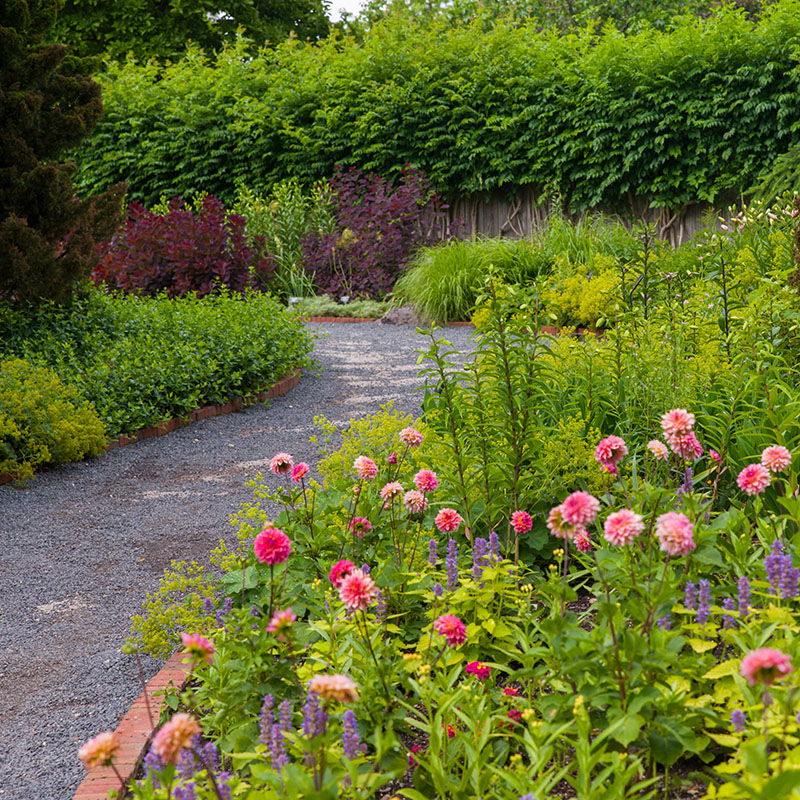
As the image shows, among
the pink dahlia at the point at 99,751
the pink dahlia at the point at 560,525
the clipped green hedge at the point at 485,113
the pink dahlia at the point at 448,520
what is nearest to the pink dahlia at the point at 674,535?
the pink dahlia at the point at 560,525

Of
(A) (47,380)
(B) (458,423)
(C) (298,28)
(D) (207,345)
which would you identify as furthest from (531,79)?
(C) (298,28)

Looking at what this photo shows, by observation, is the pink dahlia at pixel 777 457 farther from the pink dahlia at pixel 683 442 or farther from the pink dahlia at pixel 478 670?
the pink dahlia at pixel 478 670

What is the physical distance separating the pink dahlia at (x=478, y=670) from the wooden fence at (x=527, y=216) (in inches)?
387

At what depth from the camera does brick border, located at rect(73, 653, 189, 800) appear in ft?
6.37

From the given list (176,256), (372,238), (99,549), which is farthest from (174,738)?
(372,238)

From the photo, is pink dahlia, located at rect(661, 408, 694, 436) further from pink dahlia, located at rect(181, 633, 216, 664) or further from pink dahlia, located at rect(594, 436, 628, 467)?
pink dahlia, located at rect(181, 633, 216, 664)

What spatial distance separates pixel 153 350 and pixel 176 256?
3453 millimetres

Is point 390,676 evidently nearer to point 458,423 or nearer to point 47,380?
point 458,423

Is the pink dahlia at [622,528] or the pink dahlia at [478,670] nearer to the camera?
the pink dahlia at [622,528]

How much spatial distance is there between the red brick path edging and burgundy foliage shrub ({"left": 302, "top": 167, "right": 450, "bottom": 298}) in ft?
14.3

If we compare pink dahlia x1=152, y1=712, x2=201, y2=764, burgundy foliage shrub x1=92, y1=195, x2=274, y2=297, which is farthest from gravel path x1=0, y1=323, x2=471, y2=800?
burgundy foliage shrub x1=92, y1=195, x2=274, y2=297

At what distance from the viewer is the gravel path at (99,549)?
2320 mm

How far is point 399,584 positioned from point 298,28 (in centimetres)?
2467

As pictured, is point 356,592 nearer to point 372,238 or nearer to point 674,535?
point 674,535
